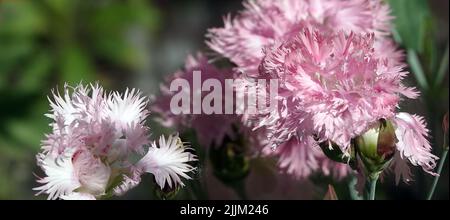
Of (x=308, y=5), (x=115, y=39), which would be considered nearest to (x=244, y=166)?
(x=308, y=5)

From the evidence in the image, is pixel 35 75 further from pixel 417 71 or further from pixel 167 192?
pixel 167 192

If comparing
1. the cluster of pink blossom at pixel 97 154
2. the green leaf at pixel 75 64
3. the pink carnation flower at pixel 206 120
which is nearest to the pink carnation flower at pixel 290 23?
the pink carnation flower at pixel 206 120

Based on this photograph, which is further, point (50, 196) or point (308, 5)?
point (308, 5)

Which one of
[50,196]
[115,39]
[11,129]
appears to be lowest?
[50,196]

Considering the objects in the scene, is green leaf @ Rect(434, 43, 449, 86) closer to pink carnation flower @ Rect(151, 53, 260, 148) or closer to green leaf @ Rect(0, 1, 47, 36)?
pink carnation flower @ Rect(151, 53, 260, 148)

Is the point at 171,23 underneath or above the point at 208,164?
above

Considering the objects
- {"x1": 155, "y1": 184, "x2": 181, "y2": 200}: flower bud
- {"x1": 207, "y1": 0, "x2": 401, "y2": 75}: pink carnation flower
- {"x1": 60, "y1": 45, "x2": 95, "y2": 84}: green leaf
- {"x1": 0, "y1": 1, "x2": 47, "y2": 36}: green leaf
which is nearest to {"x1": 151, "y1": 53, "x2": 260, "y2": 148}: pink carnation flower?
{"x1": 207, "y1": 0, "x2": 401, "y2": 75}: pink carnation flower

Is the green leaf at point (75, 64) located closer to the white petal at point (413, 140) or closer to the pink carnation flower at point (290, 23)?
the pink carnation flower at point (290, 23)

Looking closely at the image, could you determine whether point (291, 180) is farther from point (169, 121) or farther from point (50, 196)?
point (50, 196)
